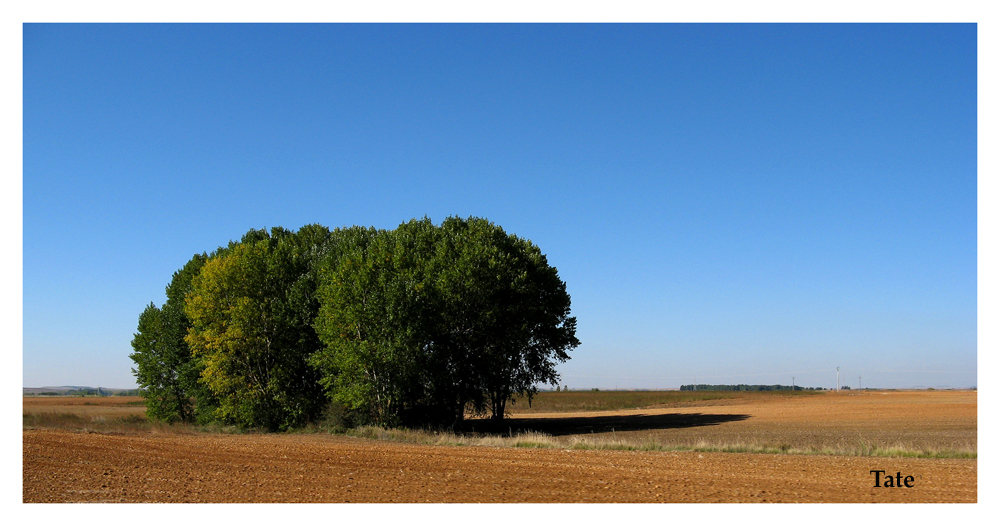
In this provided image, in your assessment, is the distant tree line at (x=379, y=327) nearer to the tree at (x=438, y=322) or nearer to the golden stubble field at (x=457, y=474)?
the tree at (x=438, y=322)

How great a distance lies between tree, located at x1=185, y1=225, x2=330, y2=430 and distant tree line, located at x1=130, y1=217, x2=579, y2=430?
8cm

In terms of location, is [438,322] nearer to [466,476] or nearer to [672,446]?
[672,446]

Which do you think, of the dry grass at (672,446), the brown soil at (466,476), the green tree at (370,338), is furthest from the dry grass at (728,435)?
the brown soil at (466,476)

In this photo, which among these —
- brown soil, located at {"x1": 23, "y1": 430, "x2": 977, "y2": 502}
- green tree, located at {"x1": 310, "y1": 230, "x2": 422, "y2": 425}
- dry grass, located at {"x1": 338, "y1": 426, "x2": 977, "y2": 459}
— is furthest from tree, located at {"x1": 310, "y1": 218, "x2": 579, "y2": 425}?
brown soil, located at {"x1": 23, "y1": 430, "x2": 977, "y2": 502}

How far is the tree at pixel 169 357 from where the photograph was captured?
48844 millimetres

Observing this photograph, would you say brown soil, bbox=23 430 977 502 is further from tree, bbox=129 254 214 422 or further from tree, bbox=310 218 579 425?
tree, bbox=129 254 214 422

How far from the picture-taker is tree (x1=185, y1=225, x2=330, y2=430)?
4078 centimetres

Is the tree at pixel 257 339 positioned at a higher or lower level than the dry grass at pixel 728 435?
higher

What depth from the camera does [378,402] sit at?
37062mm

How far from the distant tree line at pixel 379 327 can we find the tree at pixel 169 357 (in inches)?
66.8

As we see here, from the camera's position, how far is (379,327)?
36281mm

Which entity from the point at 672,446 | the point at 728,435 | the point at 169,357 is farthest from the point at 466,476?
the point at 169,357

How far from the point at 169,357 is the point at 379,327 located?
74.3ft
